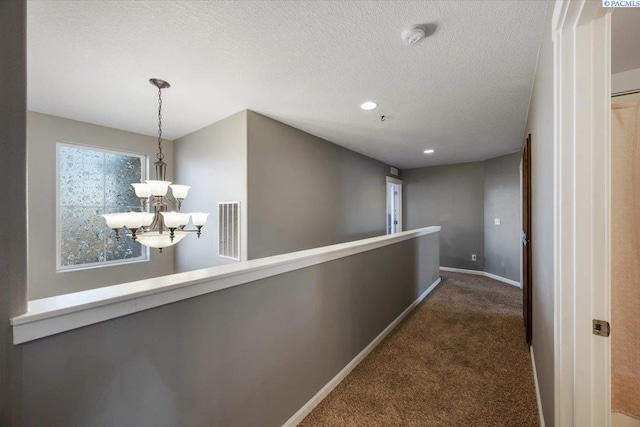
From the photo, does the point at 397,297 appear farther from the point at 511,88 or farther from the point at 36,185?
the point at 36,185

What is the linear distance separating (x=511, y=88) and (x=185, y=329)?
3.09m

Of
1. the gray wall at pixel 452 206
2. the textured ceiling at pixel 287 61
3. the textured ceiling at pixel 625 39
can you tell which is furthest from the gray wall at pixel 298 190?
the textured ceiling at pixel 625 39

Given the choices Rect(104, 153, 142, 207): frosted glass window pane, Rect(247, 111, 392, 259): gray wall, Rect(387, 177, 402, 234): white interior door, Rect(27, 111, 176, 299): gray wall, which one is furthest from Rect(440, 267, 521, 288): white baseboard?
Rect(27, 111, 176, 299): gray wall

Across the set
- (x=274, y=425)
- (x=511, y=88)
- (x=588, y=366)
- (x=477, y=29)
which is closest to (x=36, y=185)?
(x=274, y=425)

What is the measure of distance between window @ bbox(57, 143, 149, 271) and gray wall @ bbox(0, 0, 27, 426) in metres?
3.16

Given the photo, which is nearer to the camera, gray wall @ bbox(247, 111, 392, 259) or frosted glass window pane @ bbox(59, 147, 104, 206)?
gray wall @ bbox(247, 111, 392, 259)

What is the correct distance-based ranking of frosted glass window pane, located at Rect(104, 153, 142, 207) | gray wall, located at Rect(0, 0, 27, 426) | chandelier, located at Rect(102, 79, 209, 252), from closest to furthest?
1. gray wall, located at Rect(0, 0, 27, 426)
2. chandelier, located at Rect(102, 79, 209, 252)
3. frosted glass window pane, located at Rect(104, 153, 142, 207)

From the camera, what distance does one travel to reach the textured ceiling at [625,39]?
1.30 metres

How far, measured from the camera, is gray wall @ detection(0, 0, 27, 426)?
0.72 meters

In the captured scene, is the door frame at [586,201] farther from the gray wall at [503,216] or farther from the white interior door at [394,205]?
the white interior door at [394,205]

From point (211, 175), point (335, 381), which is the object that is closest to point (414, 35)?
point (335, 381)

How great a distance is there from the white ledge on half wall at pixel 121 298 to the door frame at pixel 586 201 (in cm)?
130

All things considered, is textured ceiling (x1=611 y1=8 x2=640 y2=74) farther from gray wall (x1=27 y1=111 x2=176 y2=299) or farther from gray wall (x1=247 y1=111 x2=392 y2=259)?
gray wall (x1=27 y1=111 x2=176 y2=299)

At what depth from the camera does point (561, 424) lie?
3.30 ft
